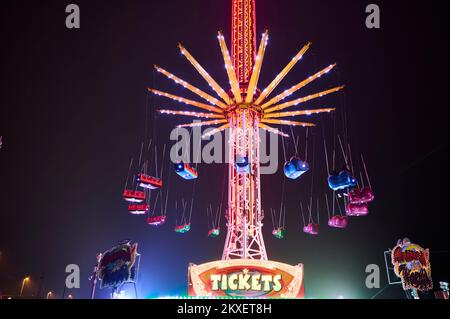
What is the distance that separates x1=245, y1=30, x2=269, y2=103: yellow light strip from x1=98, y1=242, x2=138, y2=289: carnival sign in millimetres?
8134

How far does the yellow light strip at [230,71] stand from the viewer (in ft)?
50.9

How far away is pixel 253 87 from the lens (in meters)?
16.2

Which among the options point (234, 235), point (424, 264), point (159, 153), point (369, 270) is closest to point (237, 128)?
point (234, 235)

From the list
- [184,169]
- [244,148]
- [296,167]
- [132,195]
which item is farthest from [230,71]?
[132,195]

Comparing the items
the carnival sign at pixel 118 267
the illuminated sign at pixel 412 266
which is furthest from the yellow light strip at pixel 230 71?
the illuminated sign at pixel 412 266

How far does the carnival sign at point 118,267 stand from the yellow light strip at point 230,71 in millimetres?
7857

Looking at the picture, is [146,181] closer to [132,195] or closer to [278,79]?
[132,195]

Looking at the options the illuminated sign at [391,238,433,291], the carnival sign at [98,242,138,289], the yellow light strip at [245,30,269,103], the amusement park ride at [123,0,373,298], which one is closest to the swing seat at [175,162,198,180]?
the amusement park ride at [123,0,373,298]

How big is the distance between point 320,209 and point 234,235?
13.9 meters

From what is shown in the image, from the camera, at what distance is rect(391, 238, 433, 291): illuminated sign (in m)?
14.3

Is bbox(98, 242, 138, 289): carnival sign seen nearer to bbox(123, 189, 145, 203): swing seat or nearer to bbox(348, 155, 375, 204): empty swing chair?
bbox(123, 189, 145, 203): swing seat

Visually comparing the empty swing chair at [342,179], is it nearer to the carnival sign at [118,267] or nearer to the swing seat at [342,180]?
the swing seat at [342,180]

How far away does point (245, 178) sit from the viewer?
16297 millimetres
